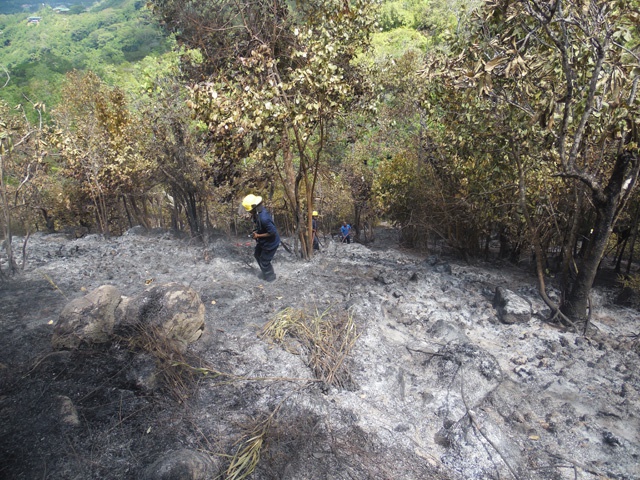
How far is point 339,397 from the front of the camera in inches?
163

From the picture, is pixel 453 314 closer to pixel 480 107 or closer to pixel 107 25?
pixel 480 107

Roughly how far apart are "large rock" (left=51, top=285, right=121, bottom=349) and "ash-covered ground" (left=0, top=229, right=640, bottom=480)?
0.14m

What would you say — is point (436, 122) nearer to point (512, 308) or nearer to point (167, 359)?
point (512, 308)

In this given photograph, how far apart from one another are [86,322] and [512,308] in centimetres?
574

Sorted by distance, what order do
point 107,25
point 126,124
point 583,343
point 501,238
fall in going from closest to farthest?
point 583,343, point 501,238, point 126,124, point 107,25

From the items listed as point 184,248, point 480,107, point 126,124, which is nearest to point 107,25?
point 126,124

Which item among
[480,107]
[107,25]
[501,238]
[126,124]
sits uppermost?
[107,25]

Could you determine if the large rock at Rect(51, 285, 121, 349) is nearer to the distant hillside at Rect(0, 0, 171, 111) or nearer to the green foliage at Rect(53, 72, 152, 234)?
the green foliage at Rect(53, 72, 152, 234)

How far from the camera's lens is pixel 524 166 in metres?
6.24

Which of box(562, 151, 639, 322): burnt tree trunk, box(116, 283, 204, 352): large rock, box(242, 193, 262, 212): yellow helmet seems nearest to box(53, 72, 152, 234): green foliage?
box(242, 193, 262, 212): yellow helmet

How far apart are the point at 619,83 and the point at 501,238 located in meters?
7.38

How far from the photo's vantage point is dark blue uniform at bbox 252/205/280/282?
668 centimetres

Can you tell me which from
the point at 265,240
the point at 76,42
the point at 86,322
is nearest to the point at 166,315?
the point at 86,322

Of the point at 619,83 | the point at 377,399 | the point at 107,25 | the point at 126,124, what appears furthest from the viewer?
the point at 107,25
